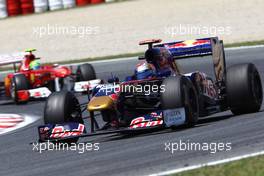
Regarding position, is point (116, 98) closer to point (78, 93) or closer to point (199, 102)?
point (199, 102)

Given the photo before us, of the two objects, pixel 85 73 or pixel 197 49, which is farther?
pixel 85 73

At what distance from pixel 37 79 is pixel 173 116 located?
10.2 metres

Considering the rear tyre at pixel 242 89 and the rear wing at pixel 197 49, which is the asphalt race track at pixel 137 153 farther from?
the rear wing at pixel 197 49

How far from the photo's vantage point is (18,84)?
18828 mm

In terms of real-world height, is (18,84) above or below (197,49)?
below

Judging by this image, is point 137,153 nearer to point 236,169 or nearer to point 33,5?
point 236,169

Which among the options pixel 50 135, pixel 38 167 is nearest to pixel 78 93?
pixel 50 135

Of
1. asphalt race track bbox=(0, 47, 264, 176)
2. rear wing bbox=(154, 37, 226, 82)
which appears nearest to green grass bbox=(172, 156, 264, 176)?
asphalt race track bbox=(0, 47, 264, 176)

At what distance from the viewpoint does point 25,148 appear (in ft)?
35.9

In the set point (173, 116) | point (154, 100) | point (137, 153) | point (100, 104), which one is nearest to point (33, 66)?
point (154, 100)

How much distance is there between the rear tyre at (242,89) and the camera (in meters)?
10.9

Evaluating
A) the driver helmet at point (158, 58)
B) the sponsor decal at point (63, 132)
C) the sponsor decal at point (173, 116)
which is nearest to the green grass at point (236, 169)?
the sponsor decal at point (173, 116)

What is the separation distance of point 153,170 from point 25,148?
3.68 metres

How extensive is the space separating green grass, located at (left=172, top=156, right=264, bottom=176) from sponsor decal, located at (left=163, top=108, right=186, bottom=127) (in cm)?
240
